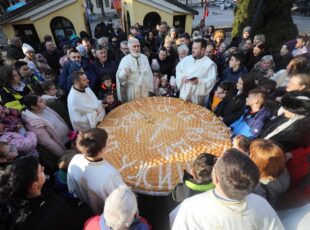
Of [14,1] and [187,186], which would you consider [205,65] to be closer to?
[187,186]

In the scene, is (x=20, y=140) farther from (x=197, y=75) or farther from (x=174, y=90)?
(x=174, y=90)

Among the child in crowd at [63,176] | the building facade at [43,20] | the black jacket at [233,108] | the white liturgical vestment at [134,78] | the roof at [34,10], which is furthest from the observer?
the building facade at [43,20]

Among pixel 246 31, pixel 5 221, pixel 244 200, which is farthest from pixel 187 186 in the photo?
pixel 246 31

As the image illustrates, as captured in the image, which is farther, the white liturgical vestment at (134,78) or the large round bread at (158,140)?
the white liturgical vestment at (134,78)

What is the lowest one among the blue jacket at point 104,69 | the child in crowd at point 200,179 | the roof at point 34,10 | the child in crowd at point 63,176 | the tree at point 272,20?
the child in crowd at point 63,176

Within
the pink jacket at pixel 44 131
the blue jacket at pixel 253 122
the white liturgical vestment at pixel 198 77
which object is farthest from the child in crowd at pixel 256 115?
the pink jacket at pixel 44 131

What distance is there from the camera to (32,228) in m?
1.58

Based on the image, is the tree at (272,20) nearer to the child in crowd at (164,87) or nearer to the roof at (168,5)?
the roof at (168,5)

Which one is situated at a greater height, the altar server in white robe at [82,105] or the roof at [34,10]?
the roof at [34,10]

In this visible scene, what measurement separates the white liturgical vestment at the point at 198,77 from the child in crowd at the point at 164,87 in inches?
23.5

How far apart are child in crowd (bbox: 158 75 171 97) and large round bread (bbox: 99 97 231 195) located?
0.99m

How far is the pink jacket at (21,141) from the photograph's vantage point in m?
2.49

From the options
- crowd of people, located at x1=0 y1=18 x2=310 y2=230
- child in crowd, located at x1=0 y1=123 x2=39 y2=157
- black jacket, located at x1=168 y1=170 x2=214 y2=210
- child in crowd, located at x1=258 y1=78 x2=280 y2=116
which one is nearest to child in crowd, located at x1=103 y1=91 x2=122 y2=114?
crowd of people, located at x1=0 y1=18 x2=310 y2=230

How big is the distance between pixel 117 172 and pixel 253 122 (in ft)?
7.13
